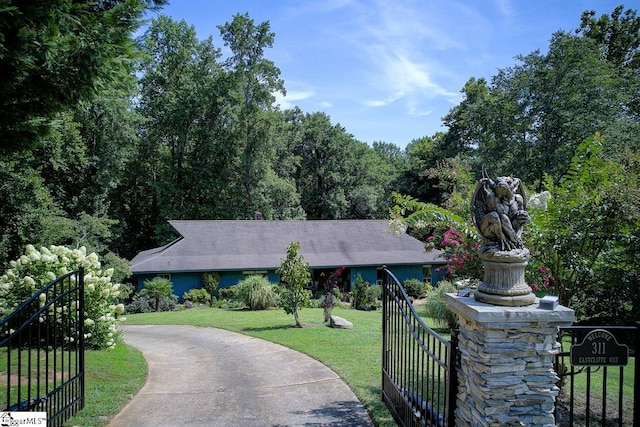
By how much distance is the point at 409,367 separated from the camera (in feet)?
15.6

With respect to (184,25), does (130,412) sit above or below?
below

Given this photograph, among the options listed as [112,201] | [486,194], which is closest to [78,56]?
[486,194]

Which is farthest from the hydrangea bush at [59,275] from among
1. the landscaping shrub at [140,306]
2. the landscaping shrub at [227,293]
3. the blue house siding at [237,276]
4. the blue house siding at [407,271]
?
the blue house siding at [407,271]

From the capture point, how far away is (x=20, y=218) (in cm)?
1784

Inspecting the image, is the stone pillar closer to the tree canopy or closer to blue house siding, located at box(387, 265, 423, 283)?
the tree canopy

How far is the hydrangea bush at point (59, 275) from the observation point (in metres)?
8.43

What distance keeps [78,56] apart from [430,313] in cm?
1046

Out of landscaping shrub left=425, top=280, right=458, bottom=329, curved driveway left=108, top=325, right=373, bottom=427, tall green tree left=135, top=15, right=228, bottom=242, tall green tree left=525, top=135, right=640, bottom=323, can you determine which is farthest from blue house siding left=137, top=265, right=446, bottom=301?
tall green tree left=525, top=135, right=640, bottom=323

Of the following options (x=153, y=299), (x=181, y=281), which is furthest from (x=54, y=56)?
(x=181, y=281)

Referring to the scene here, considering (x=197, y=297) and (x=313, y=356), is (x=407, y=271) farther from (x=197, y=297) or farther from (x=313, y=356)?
(x=313, y=356)

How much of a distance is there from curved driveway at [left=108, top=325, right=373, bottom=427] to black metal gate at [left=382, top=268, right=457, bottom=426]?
2.18 ft

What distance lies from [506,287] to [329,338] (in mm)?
7327

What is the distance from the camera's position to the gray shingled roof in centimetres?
2220

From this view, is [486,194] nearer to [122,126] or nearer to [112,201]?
[122,126]
